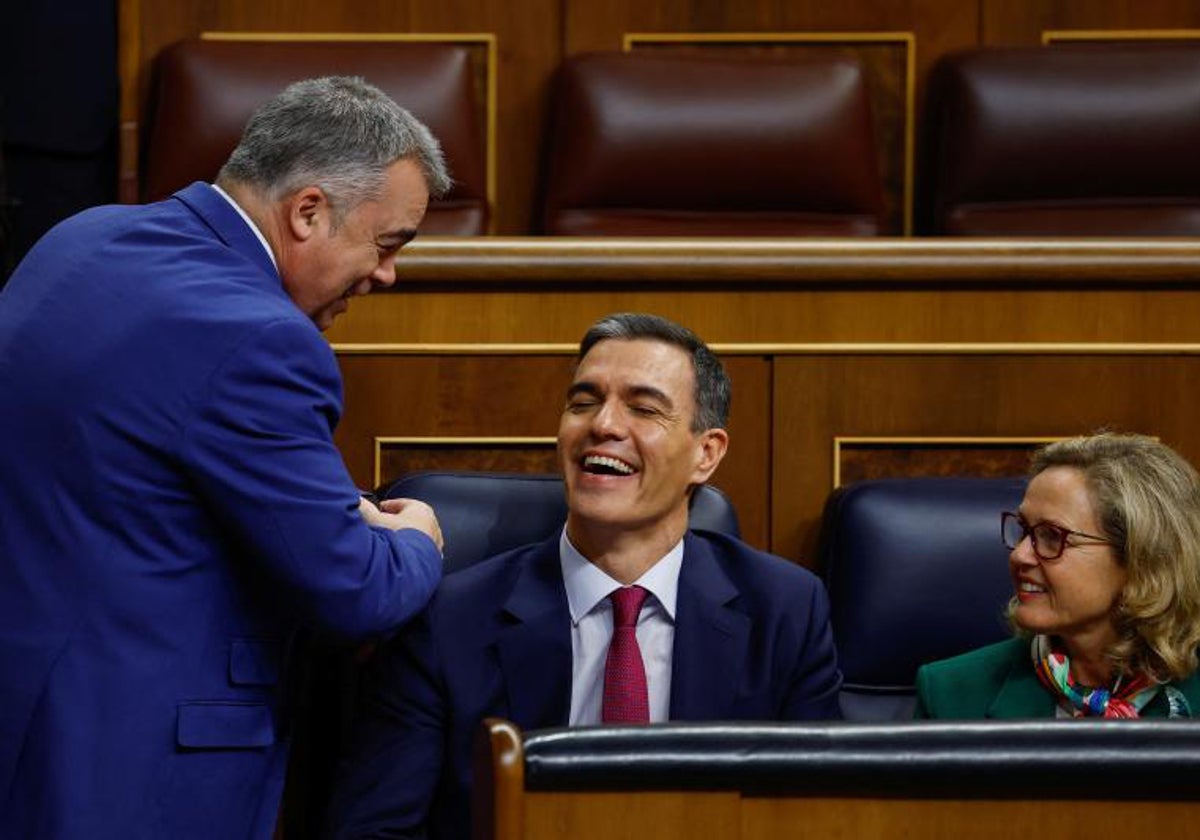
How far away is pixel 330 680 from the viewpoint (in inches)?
40.6

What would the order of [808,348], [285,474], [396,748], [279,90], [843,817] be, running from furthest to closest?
[279,90] → [808,348] → [396,748] → [285,474] → [843,817]

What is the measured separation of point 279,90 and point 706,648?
91cm

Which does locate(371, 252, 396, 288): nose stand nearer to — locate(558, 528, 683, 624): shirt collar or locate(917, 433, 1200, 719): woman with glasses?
locate(558, 528, 683, 624): shirt collar

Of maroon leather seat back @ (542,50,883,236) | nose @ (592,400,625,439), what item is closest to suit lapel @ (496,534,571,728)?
nose @ (592,400,625,439)

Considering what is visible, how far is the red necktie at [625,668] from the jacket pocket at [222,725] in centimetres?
20

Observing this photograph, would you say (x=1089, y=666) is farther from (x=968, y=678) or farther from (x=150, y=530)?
(x=150, y=530)

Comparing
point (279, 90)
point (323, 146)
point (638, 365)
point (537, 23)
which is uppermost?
point (537, 23)

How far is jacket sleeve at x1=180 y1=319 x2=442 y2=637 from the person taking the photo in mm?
872

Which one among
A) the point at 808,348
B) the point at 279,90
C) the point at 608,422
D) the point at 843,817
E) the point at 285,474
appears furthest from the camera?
the point at 279,90

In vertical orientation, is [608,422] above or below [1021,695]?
above

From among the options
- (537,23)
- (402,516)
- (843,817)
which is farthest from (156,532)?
(537,23)

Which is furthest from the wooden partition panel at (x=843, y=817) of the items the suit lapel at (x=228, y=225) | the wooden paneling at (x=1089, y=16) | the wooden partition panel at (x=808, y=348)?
the wooden paneling at (x=1089, y=16)

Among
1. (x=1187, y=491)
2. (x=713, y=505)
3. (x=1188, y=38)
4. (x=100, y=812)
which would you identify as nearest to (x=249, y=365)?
(x=100, y=812)

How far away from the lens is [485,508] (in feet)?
3.72
